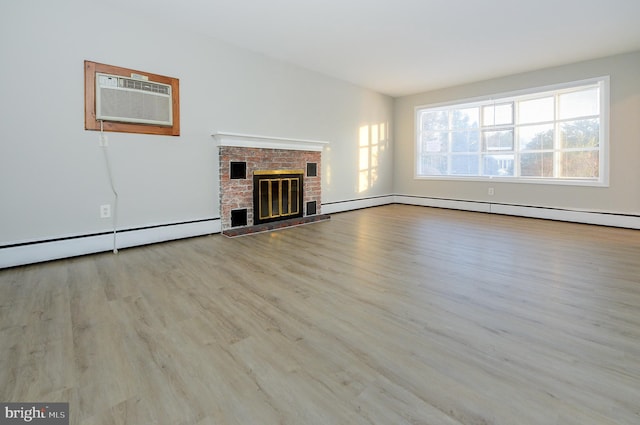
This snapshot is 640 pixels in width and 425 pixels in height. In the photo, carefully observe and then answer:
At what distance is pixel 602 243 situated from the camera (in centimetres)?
370

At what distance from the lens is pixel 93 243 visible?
3.25 metres

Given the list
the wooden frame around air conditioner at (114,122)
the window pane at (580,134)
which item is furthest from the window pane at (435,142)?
the wooden frame around air conditioner at (114,122)

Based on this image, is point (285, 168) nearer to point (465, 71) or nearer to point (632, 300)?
point (465, 71)

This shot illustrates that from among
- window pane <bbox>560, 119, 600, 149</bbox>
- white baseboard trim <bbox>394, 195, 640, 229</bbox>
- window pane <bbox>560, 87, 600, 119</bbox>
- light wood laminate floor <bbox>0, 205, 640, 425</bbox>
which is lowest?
light wood laminate floor <bbox>0, 205, 640, 425</bbox>

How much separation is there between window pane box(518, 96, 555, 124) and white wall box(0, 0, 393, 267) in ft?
13.5

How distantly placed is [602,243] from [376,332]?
360cm

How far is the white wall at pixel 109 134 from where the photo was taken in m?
2.82

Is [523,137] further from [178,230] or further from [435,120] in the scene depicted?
[178,230]

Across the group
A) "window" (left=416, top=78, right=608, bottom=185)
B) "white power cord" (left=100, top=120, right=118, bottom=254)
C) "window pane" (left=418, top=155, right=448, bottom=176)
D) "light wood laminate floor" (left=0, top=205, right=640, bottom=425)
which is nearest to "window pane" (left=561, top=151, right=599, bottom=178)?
"window" (left=416, top=78, right=608, bottom=185)

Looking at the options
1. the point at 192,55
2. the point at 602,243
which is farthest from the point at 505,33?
the point at 192,55

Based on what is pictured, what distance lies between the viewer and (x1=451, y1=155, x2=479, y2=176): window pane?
21.0ft

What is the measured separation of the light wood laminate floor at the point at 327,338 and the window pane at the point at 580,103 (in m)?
Result: 3.04

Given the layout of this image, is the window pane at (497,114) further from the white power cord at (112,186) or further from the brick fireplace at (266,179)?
the white power cord at (112,186)

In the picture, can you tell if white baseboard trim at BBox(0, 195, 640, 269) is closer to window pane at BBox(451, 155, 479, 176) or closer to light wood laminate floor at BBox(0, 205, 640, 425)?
light wood laminate floor at BBox(0, 205, 640, 425)
